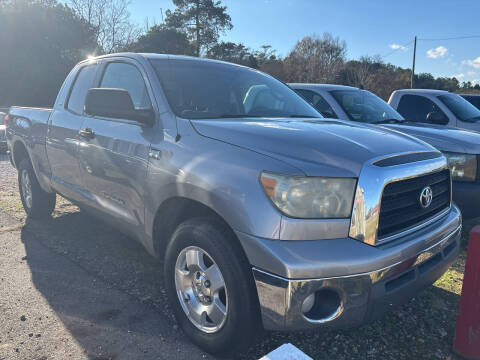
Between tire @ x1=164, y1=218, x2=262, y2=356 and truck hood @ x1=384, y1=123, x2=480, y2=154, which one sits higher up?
truck hood @ x1=384, y1=123, x2=480, y2=154

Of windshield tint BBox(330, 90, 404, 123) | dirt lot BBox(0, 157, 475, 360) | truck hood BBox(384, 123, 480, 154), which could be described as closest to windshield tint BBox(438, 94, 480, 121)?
windshield tint BBox(330, 90, 404, 123)

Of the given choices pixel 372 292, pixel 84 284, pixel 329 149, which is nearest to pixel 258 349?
pixel 372 292

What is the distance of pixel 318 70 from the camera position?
3778cm

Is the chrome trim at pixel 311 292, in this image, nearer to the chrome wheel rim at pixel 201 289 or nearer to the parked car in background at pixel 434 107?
the chrome wheel rim at pixel 201 289

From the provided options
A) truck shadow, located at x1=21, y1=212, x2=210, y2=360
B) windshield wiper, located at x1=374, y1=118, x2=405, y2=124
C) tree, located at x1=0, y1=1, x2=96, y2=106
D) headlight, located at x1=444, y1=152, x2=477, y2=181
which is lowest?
truck shadow, located at x1=21, y1=212, x2=210, y2=360

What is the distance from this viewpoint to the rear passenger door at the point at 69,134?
374cm

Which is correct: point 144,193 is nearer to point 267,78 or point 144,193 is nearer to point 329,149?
point 329,149

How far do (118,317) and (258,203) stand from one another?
62.7 inches

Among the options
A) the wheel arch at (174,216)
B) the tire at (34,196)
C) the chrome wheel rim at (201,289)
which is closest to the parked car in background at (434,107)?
the wheel arch at (174,216)

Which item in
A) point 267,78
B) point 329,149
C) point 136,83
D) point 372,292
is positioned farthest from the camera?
point 267,78

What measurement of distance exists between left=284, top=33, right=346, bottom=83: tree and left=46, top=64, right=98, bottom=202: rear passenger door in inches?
1353

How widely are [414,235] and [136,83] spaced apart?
7.69ft

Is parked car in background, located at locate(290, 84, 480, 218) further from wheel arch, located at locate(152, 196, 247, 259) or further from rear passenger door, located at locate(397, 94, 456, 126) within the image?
wheel arch, located at locate(152, 196, 247, 259)

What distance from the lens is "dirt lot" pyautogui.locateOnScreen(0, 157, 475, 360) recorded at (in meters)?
2.53
